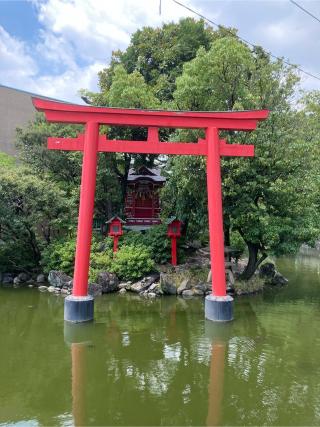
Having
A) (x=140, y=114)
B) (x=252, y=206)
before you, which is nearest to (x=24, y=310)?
(x=140, y=114)

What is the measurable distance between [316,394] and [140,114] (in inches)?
322

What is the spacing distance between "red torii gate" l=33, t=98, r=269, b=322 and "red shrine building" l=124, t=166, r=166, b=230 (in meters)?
9.31

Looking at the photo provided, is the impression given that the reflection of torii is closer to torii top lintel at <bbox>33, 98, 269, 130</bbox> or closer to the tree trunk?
the tree trunk

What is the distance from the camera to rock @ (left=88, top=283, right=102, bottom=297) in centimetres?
1440

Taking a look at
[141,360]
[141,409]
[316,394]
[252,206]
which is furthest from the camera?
[252,206]

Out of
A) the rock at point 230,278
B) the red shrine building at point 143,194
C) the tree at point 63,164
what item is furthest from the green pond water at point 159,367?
the red shrine building at point 143,194

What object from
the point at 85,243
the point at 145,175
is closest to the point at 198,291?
the point at 85,243

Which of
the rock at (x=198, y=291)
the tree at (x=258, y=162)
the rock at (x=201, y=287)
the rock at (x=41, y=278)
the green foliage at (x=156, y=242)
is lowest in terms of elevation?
the rock at (x=198, y=291)

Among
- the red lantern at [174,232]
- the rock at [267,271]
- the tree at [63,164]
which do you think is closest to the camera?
the red lantern at [174,232]

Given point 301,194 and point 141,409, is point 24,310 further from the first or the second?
point 301,194

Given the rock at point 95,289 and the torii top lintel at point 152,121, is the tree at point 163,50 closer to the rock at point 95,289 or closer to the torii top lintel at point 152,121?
the torii top lintel at point 152,121

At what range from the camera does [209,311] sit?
1087cm

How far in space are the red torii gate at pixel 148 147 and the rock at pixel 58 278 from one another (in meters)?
4.66

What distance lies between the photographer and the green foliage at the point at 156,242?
16.3 metres
